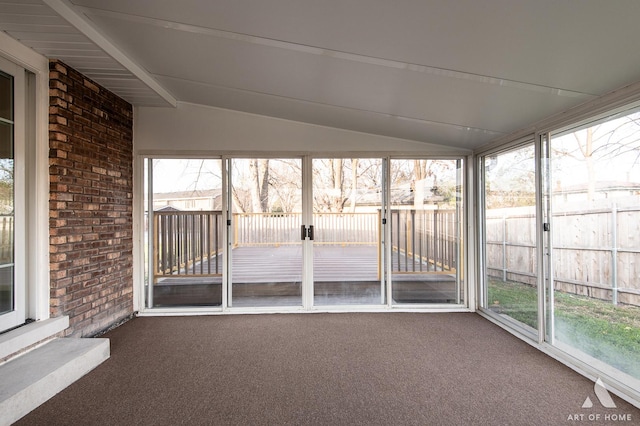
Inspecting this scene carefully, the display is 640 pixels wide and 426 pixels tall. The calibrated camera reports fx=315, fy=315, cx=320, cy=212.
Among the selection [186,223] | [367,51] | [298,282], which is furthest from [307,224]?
Result: [367,51]

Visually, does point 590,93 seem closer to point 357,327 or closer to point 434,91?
point 434,91

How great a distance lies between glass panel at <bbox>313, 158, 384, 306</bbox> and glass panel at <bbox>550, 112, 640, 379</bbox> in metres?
1.84

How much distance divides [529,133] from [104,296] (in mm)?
4505

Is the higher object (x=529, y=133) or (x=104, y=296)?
(x=529, y=133)

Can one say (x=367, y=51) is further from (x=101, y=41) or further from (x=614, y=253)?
(x=614, y=253)

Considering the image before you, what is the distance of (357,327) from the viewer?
335 centimetres

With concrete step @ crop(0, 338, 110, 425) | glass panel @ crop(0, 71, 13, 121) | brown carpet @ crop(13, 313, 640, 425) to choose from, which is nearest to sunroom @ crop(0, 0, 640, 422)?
glass panel @ crop(0, 71, 13, 121)

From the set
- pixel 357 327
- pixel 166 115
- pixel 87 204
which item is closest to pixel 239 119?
pixel 166 115

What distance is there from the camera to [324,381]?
228cm

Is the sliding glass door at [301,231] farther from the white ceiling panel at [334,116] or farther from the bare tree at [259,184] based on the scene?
the white ceiling panel at [334,116]

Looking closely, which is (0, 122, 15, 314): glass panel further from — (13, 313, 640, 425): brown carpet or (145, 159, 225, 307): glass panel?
(145, 159, 225, 307): glass panel

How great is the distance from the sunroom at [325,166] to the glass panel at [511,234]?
25mm

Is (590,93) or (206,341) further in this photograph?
(206,341)

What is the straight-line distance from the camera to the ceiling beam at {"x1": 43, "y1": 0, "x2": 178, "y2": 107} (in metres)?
2.01
